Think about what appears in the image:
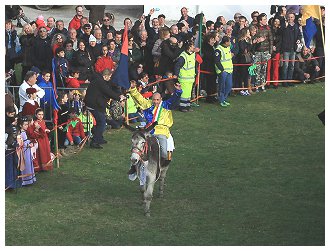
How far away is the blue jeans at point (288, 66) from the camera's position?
28.8 metres

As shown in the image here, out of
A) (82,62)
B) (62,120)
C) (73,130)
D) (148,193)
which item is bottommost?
(148,193)

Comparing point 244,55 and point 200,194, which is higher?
point 244,55

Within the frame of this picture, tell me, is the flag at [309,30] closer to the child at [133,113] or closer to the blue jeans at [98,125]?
the child at [133,113]

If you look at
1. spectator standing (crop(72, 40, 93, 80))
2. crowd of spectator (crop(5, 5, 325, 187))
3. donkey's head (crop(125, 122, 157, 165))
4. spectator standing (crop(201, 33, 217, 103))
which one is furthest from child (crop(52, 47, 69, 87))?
donkey's head (crop(125, 122, 157, 165))

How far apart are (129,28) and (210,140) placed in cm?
541

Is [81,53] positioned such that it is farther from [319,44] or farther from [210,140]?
[319,44]

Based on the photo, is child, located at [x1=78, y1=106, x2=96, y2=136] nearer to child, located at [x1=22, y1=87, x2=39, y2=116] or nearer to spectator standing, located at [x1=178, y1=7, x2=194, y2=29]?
child, located at [x1=22, y1=87, x2=39, y2=116]

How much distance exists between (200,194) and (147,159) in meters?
1.85

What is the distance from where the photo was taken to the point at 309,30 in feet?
95.5

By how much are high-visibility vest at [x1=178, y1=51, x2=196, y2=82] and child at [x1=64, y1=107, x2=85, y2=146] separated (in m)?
3.84

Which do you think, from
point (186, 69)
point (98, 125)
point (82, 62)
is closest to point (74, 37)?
point (82, 62)

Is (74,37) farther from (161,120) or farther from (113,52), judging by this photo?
(161,120)

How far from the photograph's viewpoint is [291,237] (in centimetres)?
1664

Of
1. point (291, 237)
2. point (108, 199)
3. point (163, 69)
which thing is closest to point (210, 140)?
point (163, 69)
